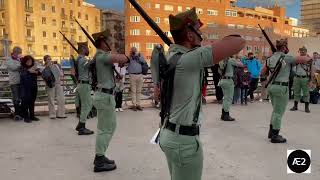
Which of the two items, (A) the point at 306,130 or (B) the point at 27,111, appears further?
(B) the point at 27,111

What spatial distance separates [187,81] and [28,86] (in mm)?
8509

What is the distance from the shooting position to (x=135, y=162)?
6520 millimetres

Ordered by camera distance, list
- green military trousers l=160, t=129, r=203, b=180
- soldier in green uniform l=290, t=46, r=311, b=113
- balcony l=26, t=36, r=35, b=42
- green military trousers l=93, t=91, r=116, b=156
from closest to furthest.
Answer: green military trousers l=160, t=129, r=203, b=180 < green military trousers l=93, t=91, r=116, b=156 < soldier in green uniform l=290, t=46, r=311, b=113 < balcony l=26, t=36, r=35, b=42

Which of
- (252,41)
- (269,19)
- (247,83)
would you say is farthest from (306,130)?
(269,19)

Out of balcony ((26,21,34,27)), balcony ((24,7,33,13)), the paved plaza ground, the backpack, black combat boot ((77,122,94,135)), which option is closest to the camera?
the paved plaza ground

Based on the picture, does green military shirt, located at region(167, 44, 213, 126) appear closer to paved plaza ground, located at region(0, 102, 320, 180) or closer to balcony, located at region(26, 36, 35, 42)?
paved plaza ground, located at region(0, 102, 320, 180)

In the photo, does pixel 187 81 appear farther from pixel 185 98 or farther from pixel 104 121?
pixel 104 121

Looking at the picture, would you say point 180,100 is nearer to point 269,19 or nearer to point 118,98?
point 118,98

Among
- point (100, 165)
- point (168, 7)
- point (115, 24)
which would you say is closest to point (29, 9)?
point (168, 7)

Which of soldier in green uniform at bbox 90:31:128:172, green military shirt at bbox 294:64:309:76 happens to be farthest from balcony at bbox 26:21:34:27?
soldier in green uniform at bbox 90:31:128:172

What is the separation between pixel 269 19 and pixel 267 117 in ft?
325

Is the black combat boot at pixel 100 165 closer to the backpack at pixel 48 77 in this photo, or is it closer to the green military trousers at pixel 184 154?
the green military trousers at pixel 184 154

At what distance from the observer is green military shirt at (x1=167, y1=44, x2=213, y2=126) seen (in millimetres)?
3021

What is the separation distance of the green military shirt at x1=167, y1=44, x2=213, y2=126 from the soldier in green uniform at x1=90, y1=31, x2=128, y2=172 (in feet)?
8.67
